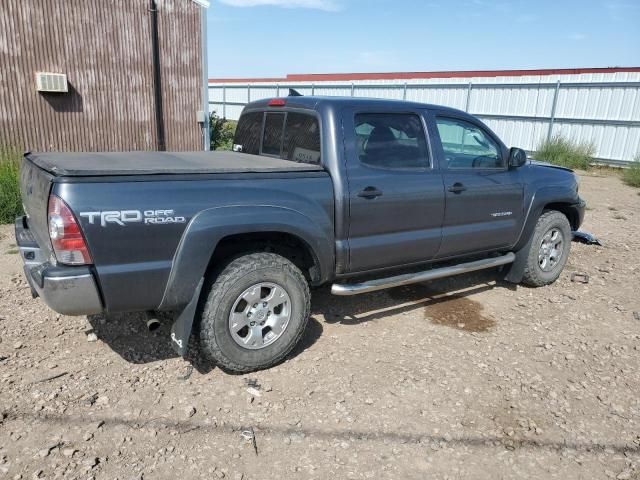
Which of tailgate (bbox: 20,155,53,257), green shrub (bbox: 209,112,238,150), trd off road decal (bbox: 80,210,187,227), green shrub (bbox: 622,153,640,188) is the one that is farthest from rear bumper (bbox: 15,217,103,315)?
green shrub (bbox: 622,153,640,188)

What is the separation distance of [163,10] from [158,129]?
2.46m

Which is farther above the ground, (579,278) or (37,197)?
(37,197)

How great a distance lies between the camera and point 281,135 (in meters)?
4.30

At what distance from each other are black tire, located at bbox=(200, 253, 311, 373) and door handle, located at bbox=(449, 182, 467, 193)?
162 centimetres

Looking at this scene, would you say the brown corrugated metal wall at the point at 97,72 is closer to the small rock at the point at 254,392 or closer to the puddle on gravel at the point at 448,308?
the puddle on gravel at the point at 448,308

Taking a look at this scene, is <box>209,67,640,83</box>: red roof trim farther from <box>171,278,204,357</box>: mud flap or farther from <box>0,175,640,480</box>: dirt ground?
A: <box>171,278,204,357</box>: mud flap

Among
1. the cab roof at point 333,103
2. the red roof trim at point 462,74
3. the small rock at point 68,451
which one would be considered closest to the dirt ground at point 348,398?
the small rock at point 68,451

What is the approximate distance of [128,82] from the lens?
35.0 feet

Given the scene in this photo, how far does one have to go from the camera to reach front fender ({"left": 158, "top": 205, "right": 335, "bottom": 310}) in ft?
10.1

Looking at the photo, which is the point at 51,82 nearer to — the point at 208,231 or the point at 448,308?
the point at 208,231

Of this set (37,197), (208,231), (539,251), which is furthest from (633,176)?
(37,197)

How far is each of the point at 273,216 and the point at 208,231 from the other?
1.50 feet

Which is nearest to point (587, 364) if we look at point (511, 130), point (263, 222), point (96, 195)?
point (263, 222)

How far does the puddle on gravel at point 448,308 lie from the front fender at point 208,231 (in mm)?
1890
